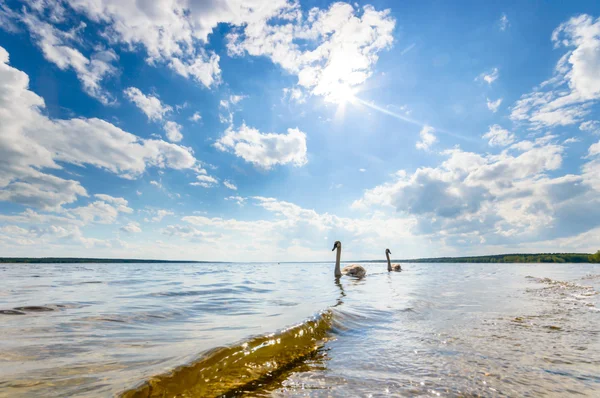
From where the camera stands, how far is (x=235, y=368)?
397 cm

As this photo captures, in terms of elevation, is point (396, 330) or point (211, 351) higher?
point (211, 351)

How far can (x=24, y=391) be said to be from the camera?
3.08m

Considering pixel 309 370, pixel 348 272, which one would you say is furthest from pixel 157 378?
pixel 348 272

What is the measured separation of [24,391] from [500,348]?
22.0 ft

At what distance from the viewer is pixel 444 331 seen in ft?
21.4

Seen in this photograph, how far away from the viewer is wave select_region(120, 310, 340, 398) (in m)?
3.29

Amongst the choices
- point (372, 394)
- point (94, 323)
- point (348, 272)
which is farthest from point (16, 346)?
point (348, 272)

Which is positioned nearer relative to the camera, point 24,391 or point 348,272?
point 24,391

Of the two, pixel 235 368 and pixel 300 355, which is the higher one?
pixel 235 368

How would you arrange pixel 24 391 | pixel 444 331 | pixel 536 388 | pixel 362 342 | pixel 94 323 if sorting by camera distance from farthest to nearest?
1. pixel 94 323
2. pixel 444 331
3. pixel 362 342
4. pixel 536 388
5. pixel 24 391

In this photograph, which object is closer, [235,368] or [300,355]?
[235,368]

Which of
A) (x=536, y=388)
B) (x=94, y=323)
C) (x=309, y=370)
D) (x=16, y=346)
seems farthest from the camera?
(x=94, y=323)

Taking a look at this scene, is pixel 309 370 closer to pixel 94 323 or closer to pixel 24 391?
pixel 24 391

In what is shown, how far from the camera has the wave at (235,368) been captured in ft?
10.8
